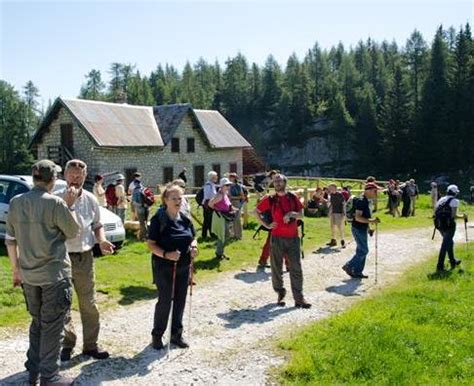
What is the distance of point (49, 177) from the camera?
16.4 feet

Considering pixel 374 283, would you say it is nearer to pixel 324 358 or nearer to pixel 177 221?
pixel 324 358

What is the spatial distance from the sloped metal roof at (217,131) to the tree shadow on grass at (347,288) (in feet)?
96.6

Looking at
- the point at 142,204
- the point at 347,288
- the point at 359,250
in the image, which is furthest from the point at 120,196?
the point at 347,288

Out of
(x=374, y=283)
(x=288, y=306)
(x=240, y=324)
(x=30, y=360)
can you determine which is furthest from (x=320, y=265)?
(x=30, y=360)

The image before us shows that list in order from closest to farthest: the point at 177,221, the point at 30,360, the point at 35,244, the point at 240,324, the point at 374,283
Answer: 1. the point at 35,244
2. the point at 30,360
3. the point at 177,221
4. the point at 240,324
5. the point at 374,283

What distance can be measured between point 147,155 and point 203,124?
6.48 m

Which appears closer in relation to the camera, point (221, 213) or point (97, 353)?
point (97, 353)

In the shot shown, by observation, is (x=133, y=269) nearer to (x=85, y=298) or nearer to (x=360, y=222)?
(x=360, y=222)

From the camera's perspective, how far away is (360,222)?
33.3 ft

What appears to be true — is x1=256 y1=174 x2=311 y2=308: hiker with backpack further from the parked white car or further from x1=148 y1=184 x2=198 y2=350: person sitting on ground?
the parked white car

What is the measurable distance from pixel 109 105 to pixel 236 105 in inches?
2536

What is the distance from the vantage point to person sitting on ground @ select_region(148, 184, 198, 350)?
6168 millimetres

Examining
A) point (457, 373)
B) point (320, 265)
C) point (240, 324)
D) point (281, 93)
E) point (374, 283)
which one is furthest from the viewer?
point (281, 93)

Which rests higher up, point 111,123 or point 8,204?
point 111,123
